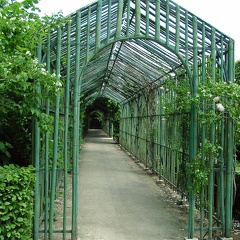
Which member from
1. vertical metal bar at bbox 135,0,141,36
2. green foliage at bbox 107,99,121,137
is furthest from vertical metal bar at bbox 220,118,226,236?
green foliage at bbox 107,99,121,137

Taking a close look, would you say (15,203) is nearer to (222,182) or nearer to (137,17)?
(222,182)

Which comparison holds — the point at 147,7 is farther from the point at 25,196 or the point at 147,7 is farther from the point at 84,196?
the point at 84,196

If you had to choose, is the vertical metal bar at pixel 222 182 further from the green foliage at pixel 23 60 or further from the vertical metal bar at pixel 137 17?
the green foliage at pixel 23 60

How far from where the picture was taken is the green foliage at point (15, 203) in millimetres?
3947

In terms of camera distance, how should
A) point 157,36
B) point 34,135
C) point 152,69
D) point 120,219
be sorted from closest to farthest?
point 34,135 < point 157,36 < point 120,219 < point 152,69

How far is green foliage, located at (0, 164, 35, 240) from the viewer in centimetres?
395

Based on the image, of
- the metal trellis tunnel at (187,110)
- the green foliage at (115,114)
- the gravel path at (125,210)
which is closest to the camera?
the metal trellis tunnel at (187,110)

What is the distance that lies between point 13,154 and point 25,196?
1621 mm

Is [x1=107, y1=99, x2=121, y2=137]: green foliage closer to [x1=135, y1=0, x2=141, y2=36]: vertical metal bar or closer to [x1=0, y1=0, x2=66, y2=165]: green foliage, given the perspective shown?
[x1=135, y1=0, x2=141, y2=36]: vertical metal bar

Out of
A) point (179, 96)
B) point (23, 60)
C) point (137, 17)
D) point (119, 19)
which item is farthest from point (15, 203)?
point (179, 96)

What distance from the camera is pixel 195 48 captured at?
5613 mm

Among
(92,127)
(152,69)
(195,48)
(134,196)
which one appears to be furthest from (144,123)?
(92,127)

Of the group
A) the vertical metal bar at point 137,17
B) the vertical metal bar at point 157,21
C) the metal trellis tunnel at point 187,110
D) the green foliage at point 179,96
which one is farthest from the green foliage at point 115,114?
the vertical metal bar at point 157,21

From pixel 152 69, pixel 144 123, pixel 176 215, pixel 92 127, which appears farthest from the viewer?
pixel 92 127
